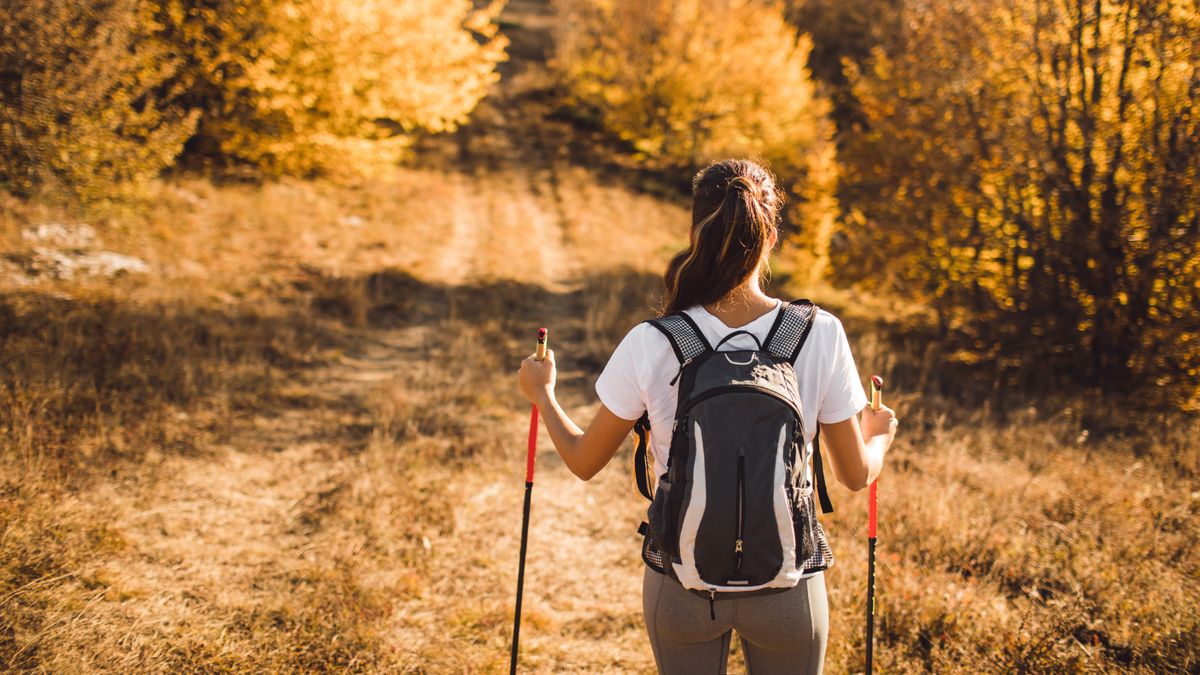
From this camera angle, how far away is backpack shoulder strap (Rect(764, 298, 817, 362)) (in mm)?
1778

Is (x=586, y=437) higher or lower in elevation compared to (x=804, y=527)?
higher

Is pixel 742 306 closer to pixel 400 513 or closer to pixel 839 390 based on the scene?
pixel 839 390

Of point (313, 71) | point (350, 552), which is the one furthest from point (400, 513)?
point (313, 71)

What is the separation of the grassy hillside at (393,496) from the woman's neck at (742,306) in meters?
2.59

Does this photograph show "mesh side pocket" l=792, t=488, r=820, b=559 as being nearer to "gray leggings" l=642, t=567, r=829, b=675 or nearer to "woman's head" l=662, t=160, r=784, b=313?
"gray leggings" l=642, t=567, r=829, b=675

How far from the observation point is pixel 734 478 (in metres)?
1.62

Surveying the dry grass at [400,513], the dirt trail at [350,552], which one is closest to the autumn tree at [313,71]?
the dry grass at [400,513]

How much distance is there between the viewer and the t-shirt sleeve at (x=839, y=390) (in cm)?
183

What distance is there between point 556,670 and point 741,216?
9.51 ft

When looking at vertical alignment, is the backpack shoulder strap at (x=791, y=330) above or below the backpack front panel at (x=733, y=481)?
above

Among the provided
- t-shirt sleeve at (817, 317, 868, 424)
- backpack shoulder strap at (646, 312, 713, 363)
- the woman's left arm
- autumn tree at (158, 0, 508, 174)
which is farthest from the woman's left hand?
autumn tree at (158, 0, 508, 174)

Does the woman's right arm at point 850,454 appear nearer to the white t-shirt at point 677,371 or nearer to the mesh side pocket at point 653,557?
the white t-shirt at point 677,371

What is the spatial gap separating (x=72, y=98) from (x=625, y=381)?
31.2ft

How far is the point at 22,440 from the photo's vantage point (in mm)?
4656
